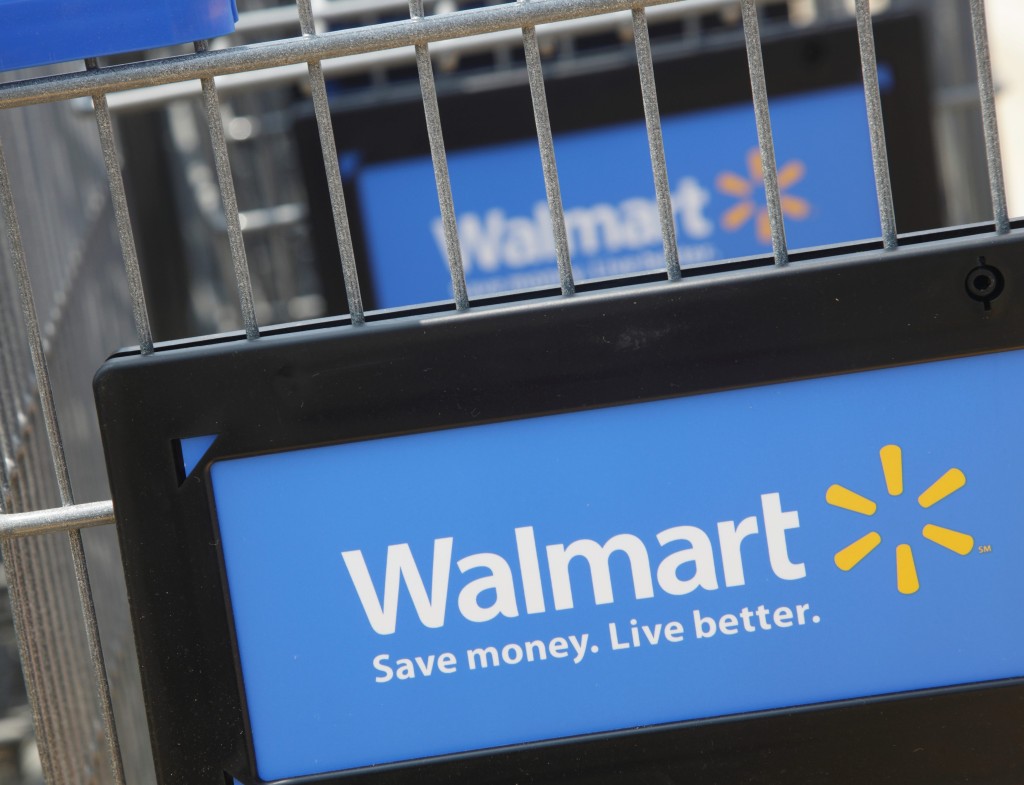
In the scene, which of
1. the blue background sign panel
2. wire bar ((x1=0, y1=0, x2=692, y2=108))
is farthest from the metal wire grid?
the blue background sign panel

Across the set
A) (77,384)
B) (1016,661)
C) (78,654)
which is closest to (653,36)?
(77,384)

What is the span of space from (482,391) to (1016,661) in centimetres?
53

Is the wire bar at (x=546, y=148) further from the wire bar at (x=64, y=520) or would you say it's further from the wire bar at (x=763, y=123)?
the wire bar at (x=64, y=520)

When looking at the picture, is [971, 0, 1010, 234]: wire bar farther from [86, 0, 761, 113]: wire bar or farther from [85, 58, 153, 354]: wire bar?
[86, 0, 761, 113]: wire bar

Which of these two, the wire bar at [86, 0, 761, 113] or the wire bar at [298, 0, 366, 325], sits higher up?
the wire bar at [86, 0, 761, 113]

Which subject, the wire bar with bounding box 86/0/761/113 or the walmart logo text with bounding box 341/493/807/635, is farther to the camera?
the wire bar with bounding box 86/0/761/113

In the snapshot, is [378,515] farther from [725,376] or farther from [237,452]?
[725,376]

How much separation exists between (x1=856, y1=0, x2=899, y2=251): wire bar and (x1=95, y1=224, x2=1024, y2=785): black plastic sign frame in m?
0.03

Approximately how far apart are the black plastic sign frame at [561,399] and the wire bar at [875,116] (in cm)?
3

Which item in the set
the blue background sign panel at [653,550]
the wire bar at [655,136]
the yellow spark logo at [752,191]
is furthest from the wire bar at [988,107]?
the yellow spark logo at [752,191]

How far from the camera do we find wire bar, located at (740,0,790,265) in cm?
104

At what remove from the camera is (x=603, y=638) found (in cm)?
109

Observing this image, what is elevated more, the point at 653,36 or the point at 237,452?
the point at 653,36

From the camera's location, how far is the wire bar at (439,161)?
1051mm
